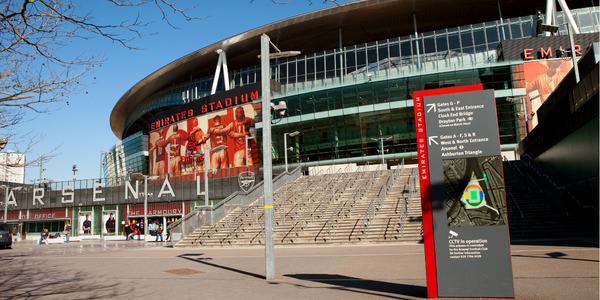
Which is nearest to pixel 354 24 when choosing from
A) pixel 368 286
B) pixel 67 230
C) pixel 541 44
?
pixel 541 44

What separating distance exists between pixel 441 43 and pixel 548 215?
2978 cm

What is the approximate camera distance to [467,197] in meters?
7.21

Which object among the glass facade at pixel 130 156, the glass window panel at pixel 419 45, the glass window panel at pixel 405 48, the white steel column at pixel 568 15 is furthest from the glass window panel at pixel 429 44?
the glass facade at pixel 130 156

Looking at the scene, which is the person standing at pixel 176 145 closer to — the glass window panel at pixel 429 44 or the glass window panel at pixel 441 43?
the glass window panel at pixel 429 44

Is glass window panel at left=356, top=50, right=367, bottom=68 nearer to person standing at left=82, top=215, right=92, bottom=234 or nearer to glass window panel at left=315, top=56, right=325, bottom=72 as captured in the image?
glass window panel at left=315, top=56, right=325, bottom=72

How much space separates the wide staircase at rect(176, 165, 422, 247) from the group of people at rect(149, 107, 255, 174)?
18.0 metres

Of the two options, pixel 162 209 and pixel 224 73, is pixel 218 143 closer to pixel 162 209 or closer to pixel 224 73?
pixel 224 73

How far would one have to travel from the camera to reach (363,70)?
155 feet

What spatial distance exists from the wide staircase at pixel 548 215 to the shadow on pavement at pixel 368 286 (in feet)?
39.5

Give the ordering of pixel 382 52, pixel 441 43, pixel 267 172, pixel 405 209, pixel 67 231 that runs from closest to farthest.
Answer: pixel 267 172
pixel 405 209
pixel 67 231
pixel 441 43
pixel 382 52

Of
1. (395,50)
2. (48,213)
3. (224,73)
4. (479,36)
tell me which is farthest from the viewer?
(224,73)

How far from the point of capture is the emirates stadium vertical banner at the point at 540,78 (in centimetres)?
3978

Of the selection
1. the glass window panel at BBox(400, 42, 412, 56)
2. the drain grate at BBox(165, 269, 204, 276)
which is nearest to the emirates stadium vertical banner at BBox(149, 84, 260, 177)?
the glass window panel at BBox(400, 42, 412, 56)

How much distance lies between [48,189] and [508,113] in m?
47.1
